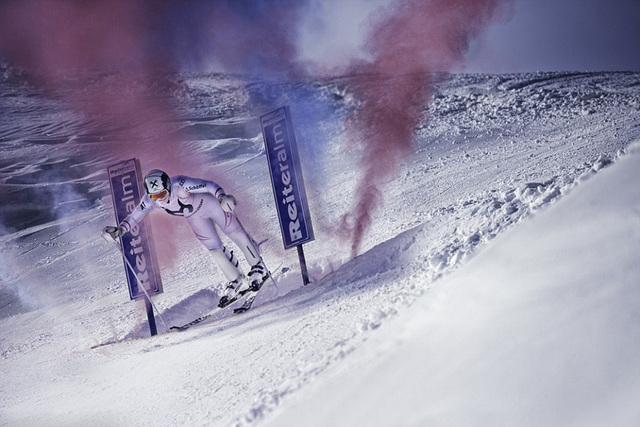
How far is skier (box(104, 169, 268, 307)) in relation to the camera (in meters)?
6.69

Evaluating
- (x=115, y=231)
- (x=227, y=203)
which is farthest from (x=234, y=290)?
(x=115, y=231)

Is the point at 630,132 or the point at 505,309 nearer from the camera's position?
the point at 505,309

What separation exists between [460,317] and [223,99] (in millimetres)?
21028

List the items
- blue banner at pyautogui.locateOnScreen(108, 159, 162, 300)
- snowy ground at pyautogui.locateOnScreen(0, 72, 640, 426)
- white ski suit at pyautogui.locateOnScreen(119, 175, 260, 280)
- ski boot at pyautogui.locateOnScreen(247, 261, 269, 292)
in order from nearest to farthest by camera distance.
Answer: snowy ground at pyautogui.locateOnScreen(0, 72, 640, 426)
white ski suit at pyautogui.locateOnScreen(119, 175, 260, 280)
ski boot at pyautogui.locateOnScreen(247, 261, 269, 292)
blue banner at pyautogui.locateOnScreen(108, 159, 162, 300)

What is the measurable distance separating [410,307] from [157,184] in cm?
370

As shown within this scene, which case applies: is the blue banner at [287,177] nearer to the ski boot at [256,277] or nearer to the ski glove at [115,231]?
the ski boot at [256,277]

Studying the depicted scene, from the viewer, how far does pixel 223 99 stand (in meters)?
23.3

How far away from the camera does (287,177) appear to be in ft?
23.1

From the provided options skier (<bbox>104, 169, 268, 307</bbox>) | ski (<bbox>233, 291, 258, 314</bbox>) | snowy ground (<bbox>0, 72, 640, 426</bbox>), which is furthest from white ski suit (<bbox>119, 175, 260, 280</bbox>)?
snowy ground (<bbox>0, 72, 640, 426</bbox>)

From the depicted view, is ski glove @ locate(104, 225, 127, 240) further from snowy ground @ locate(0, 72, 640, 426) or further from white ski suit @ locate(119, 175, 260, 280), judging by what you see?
snowy ground @ locate(0, 72, 640, 426)

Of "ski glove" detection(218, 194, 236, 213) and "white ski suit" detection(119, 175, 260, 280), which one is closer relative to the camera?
"ski glove" detection(218, 194, 236, 213)

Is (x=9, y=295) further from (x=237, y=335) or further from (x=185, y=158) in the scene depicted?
(x=237, y=335)

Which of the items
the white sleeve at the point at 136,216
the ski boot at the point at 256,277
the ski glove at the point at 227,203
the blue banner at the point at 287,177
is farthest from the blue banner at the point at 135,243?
the blue banner at the point at 287,177

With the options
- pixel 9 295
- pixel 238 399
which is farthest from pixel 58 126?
pixel 238 399
